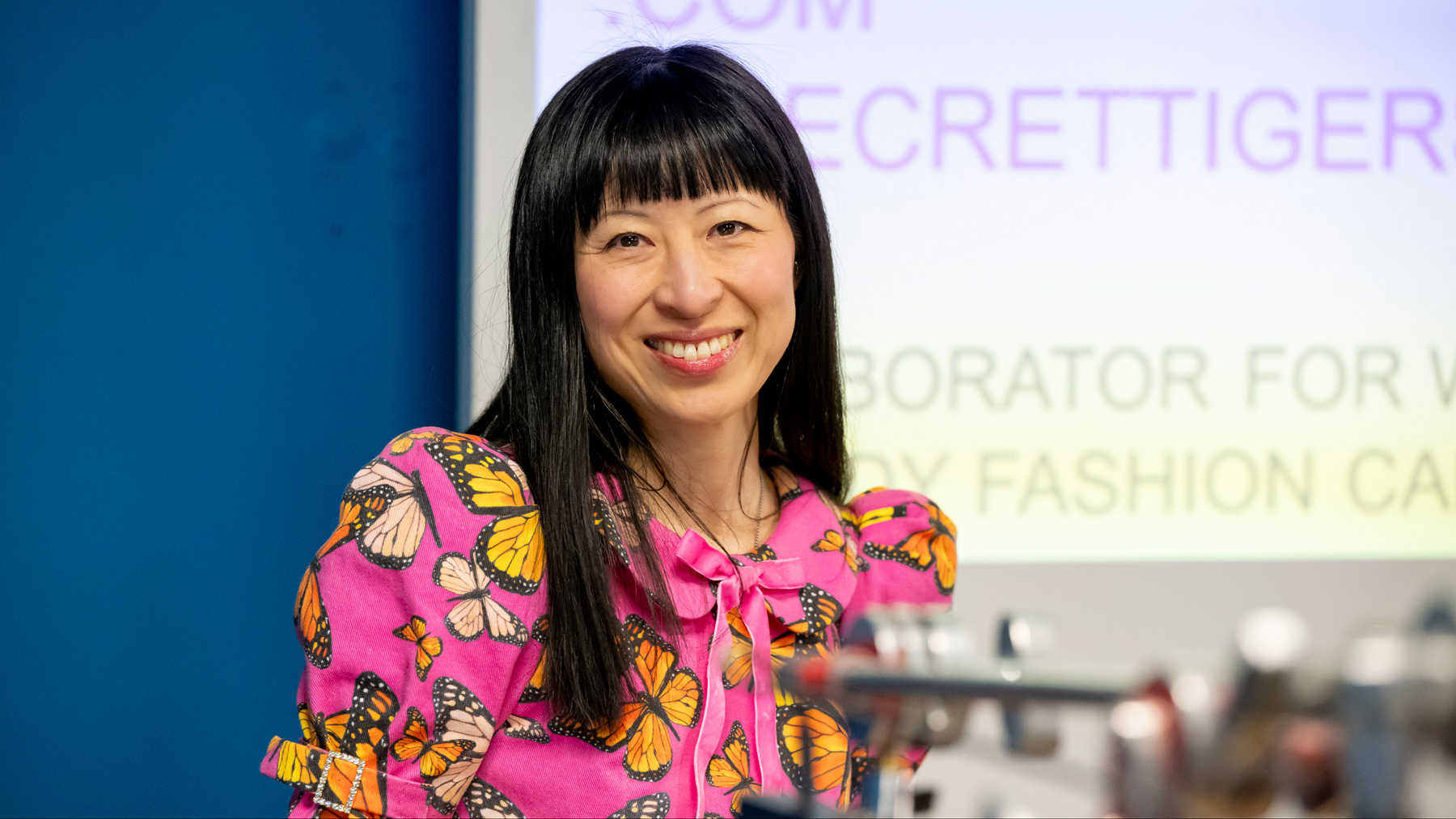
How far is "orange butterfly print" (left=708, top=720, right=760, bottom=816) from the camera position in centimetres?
90

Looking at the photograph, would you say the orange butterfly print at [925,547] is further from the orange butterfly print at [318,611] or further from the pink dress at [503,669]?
the orange butterfly print at [318,611]

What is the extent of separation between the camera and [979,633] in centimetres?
153

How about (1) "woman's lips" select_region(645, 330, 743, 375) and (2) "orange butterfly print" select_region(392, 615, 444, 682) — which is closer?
(2) "orange butterfly print" select_region(392, 615, 444, 682)

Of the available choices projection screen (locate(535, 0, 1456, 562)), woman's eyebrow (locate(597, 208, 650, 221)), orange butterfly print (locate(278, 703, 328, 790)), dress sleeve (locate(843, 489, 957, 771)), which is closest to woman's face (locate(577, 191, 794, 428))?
woman's eyebrow (locate(597, 208, 650, 221))

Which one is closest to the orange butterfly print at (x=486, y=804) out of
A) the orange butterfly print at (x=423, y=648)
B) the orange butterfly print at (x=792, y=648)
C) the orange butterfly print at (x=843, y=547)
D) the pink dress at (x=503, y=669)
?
the pink dress at (x=503, y=669)

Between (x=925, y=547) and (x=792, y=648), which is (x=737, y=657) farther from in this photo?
(x=925, y=547)

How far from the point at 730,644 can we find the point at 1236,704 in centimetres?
60

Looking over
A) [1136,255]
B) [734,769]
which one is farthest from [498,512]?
[1136,255]

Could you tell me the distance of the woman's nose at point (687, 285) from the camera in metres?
0.90

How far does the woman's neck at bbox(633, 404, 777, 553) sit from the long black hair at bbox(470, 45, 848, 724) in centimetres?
3

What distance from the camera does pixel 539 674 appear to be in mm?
891

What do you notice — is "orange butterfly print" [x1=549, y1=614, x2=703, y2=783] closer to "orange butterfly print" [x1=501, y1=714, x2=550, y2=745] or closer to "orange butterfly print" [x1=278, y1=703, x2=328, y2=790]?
"orange butterfly print" [x1=501, y1=714, x2=550, y2=745]

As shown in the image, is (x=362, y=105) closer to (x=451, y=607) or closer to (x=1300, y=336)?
(x=451, y=607)

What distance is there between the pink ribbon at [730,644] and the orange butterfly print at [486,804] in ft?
0.44
